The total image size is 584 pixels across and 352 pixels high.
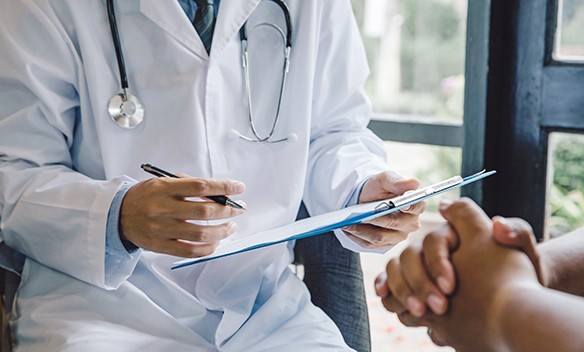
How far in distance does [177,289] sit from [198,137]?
0.28 meters

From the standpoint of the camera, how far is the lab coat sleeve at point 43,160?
128cm

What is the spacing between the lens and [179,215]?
120cm

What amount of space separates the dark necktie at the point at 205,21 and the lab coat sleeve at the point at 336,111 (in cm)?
23

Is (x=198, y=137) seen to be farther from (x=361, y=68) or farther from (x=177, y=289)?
(x=361, y=68)

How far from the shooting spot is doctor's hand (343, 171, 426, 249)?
1334 mm

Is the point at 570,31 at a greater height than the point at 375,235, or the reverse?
the point at 570,31

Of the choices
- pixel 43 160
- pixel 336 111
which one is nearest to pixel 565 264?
pixel 336 111

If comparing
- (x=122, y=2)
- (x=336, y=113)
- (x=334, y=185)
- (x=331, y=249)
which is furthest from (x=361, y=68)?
(x=122, y=2)

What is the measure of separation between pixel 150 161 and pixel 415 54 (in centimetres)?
112

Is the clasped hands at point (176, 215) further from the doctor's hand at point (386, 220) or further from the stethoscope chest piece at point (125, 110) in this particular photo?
the doctor's hand at point (386, 220)

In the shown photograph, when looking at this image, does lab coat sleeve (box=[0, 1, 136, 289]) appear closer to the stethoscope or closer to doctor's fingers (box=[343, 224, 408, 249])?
the stethoscope

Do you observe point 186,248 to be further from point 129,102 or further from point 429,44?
point 429,44

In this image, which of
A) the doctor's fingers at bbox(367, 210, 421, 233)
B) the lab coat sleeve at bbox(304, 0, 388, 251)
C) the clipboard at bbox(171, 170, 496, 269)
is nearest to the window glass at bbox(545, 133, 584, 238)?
the lab coat sleeve at bbox(304, 0, 388, 251)

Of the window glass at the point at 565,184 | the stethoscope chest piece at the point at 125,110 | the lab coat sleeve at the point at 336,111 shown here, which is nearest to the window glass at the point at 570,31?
the window glass at the point at 565,184
